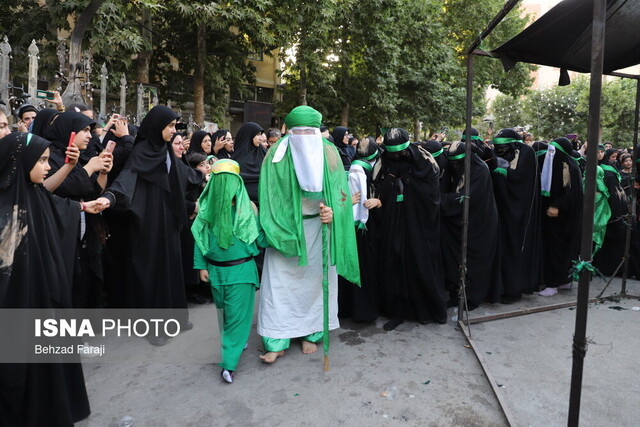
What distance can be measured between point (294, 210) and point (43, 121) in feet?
6.70

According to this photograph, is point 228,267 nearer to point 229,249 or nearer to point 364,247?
point 229,249

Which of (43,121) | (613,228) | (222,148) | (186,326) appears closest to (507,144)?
A: (613,228)

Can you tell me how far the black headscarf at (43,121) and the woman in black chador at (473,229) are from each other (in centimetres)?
356

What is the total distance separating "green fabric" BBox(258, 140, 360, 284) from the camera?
11.2 feet

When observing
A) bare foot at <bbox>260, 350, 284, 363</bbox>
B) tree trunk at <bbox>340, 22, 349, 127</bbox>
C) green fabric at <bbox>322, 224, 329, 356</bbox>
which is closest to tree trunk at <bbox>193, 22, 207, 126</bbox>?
tree trunk at <bbox>340, 22, 349, 127</bbox>

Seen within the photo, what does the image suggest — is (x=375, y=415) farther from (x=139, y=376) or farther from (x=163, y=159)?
(x=163, y=159)

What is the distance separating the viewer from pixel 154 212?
12.5 ft

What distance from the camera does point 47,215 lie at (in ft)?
7.93

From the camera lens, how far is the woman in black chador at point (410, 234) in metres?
4.23

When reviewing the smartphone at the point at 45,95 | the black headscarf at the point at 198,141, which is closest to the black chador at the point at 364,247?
the black headscarf at the point at 198,141

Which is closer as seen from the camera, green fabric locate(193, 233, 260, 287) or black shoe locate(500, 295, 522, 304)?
green fabric locate(193, 233, 260, 287)

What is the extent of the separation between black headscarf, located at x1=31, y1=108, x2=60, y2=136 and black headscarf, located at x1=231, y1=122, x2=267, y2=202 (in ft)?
7.78

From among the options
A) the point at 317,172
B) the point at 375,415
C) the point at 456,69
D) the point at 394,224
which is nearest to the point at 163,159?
the point at 317,172

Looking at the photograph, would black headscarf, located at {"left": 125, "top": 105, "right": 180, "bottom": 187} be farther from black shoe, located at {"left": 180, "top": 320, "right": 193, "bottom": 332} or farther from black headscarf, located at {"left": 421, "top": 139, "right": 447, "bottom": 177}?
black headscarf, located at {"left": 421, "top": 139, "right": 447, "bottom": 177}
